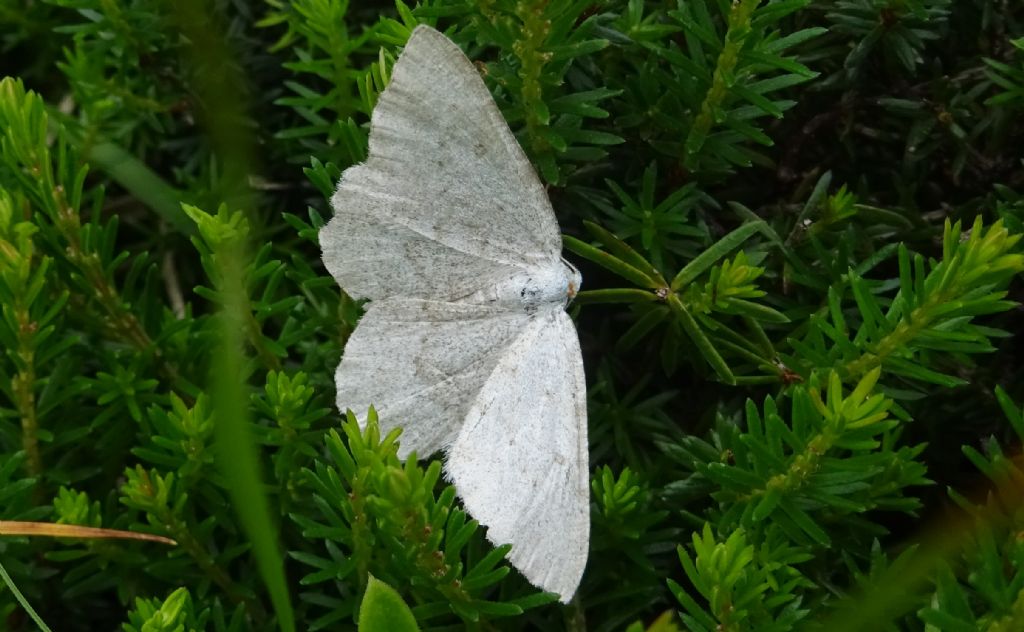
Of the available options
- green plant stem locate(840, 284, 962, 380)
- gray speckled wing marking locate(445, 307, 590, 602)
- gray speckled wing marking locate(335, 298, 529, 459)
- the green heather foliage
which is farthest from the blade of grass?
green plant stem locate(840, 284, 962, 380)

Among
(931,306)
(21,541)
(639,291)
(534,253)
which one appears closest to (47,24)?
(21,541)

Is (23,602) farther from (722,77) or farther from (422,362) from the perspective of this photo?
(722,77)

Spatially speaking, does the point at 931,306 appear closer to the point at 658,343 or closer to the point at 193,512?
the point at 658,343

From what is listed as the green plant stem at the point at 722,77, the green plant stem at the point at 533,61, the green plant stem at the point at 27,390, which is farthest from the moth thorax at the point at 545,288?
the green plant stem at the point at 27,390

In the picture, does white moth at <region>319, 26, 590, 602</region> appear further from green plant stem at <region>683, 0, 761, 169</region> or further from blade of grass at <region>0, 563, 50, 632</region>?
blade of grass at <region>0, 563, 50, 632</region>

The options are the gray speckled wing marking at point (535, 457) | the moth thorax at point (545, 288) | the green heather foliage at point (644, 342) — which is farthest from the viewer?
the moth thorax at point (545, 288)

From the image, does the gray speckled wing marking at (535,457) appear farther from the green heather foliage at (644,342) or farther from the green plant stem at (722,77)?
the green plant stem at (722,77)
